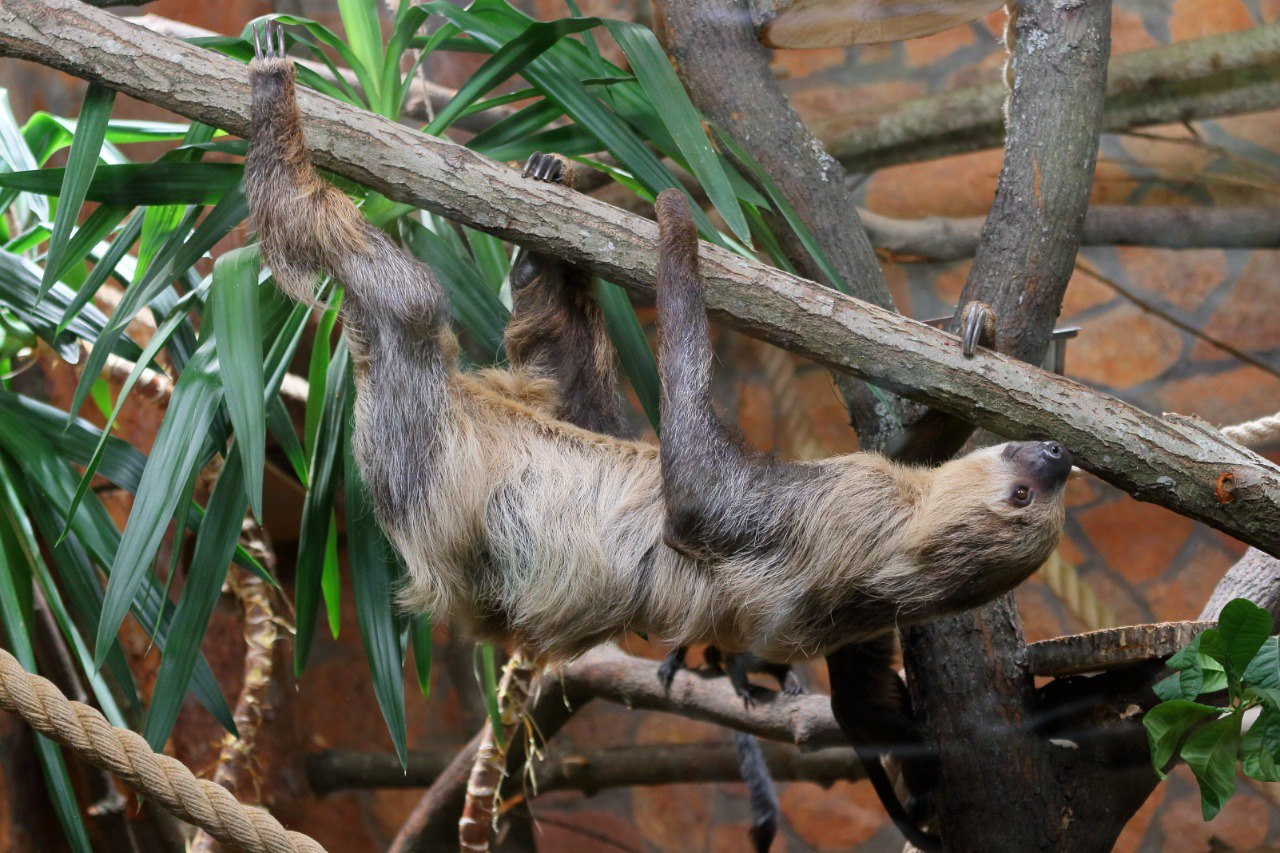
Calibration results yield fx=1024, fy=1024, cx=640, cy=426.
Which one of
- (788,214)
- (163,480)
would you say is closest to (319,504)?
(163,480)

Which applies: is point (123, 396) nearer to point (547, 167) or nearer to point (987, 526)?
point (547, 167)

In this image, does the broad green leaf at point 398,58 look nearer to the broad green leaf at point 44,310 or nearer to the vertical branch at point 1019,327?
the broad green leaf at point 44,310

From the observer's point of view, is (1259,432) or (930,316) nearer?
(1259,432)

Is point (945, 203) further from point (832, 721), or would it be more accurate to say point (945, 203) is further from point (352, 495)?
point (352, 495)

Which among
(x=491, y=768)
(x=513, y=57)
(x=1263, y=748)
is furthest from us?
(x=491, y=768)

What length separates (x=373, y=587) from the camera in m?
2.86

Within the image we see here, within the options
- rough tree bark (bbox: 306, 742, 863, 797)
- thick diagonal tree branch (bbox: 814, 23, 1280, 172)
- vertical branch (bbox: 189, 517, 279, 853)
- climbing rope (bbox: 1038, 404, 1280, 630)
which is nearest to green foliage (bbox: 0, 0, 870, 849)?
vertical branch (bbox: 189, 517, 279, 853)

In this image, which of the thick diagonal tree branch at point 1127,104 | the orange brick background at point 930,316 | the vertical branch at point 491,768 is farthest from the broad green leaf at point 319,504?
the thick diagonal tree branch at point 1127,104

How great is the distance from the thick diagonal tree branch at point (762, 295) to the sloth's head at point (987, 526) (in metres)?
0.21

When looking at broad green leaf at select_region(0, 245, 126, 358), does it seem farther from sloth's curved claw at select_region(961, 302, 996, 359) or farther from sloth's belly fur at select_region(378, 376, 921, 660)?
sloth's curved claw at select_region(961, 302, 996, 359)

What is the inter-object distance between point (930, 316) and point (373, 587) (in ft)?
8.43

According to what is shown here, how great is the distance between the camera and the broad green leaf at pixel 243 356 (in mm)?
2184

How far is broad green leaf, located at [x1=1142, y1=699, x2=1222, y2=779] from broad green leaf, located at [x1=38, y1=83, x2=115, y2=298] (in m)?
2.62

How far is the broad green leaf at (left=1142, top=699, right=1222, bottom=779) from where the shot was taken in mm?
2232
